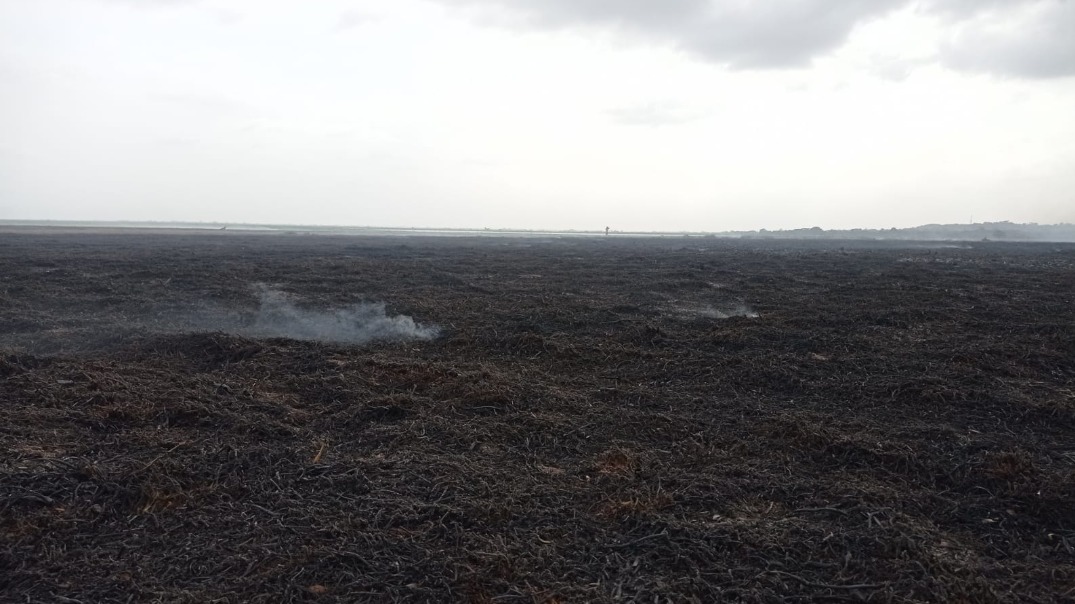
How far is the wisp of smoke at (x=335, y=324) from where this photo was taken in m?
9.38

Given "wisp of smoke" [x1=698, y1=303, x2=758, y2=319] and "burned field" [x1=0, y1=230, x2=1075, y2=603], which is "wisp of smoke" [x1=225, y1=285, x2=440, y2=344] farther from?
"wisp of smoke" [x1=698, y1=303, x2=758, y2=319]

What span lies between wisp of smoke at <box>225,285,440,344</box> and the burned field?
0.40 meters

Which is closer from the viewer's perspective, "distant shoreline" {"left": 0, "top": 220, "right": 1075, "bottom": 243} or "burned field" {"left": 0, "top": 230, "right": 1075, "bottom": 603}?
"burned field" {"left": 0, "top": 230, "right": 1075, "bottom": 603}

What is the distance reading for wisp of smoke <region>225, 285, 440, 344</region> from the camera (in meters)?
9.38

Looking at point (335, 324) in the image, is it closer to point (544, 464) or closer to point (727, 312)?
point (544, 464)

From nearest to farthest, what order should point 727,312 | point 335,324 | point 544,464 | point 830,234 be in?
1. point 544,464
2. point 335,324
3. point 727,312
4. point 830,234

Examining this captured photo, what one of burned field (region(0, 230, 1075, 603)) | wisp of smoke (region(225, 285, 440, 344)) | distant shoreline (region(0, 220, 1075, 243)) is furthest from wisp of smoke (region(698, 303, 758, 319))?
distant shoreline (region(0, 220, 1075, 243))

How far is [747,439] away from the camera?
4.98 meters

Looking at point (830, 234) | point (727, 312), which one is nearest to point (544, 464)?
point (727, 312)

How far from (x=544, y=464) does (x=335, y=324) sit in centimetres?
695

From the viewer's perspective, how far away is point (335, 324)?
10.4 metres

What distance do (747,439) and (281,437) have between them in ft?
12.7

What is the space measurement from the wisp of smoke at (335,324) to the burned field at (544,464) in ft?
1.32

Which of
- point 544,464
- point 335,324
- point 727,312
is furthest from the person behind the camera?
point 727,312
